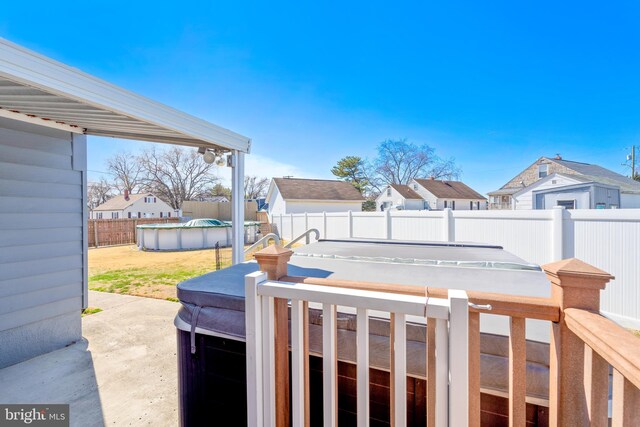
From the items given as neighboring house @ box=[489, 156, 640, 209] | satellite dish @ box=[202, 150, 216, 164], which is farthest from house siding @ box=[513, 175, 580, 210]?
satellite dish @ box=[202, 150, 216, 164]

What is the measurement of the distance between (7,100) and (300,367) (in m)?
3.18

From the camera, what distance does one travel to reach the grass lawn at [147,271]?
225 inches

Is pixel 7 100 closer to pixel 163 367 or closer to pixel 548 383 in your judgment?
pixel 163 367

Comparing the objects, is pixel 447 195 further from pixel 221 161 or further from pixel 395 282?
pixel 395 282

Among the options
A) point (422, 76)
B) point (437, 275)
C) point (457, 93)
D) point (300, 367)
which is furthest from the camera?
point (457, 93)

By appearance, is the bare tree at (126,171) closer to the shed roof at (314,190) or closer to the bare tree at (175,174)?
the bare tree at (175,174)

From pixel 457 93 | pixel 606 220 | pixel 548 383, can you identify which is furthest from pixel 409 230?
pixel 457 93

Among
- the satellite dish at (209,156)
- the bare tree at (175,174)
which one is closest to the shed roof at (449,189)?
the bare tree at (175,174)

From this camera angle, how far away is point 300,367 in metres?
1.15

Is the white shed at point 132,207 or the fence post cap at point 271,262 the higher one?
the white shed at point 132,207

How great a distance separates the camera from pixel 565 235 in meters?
4.22

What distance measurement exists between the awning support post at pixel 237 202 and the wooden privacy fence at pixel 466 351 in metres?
2.43

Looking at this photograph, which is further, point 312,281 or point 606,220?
point 606,220

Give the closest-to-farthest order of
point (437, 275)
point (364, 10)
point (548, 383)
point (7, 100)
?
point (548, 383)
point (437, 275)
point (7, 100)
point (364, 10)
